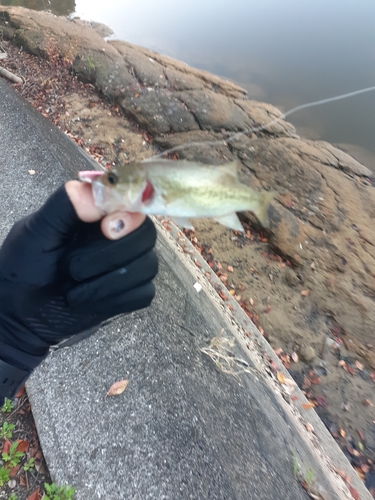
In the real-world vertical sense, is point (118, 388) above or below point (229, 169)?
below

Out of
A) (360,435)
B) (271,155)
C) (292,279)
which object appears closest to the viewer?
(360,435)

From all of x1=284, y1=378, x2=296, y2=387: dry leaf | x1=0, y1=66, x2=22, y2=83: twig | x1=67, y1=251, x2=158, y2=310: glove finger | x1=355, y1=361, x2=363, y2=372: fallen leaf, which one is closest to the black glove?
x1=67, y1=251, x2=158, y2=310: glove finger

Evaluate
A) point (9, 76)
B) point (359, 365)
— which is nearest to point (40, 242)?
point (359, 365)

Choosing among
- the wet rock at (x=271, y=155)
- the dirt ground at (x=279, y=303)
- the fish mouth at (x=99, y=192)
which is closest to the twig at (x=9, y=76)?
the dirt ground at (x=279, y=303)

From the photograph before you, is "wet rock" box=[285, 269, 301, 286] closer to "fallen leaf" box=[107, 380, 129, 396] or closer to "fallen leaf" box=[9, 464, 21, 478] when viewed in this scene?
"fallen leaf" box=[107, 380, 129, 396]

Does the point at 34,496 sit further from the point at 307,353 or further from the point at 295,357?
the point at 307,353

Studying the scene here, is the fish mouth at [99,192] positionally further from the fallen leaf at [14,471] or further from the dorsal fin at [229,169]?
the fallen leaf at [14,471]
